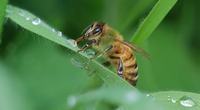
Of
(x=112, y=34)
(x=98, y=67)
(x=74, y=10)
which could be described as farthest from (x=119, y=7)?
(x=98, y=67)

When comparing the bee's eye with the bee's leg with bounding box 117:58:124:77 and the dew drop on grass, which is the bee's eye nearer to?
the bee's leg with bounding box 117:58:124:77

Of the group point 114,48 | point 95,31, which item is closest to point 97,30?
point 95,31

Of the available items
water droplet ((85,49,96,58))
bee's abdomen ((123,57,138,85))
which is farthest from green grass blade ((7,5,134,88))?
bee's abdomen ((123,57,138,85))

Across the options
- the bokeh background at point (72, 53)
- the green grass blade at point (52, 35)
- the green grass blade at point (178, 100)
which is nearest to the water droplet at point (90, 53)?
the green grass blade at point (52, 35)

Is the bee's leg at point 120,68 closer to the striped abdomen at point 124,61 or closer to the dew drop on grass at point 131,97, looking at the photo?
the striped abdomen at point 124,61

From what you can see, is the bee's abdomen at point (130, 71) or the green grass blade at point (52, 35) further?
the bee's abdomen at point (130, 71)

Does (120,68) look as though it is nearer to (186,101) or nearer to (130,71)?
(130,71)
